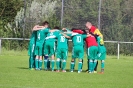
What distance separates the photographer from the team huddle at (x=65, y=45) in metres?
22.0

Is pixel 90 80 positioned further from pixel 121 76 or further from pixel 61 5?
pixel 61 5

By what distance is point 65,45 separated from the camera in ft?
72.6

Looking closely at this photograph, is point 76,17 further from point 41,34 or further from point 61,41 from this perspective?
point 61,41

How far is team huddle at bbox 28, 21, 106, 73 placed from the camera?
22.0m

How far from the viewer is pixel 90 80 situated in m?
18.9

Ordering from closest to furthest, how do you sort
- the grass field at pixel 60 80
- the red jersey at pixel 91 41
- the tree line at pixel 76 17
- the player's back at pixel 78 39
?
1. the grass field at pixel 60 80
2. the player's back at pixel 78 39
3. the red jersey at pixel 91 41
4. the tree line at pixel 76 17

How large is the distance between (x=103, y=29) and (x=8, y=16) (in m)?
7.99

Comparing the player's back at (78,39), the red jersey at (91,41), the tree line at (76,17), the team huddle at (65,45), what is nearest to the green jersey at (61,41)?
the team huddle at (65,45)

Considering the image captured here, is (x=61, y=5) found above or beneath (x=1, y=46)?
above

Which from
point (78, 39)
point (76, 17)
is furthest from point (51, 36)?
point (76, 17)

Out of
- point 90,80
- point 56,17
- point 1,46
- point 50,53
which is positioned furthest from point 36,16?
point 90,80

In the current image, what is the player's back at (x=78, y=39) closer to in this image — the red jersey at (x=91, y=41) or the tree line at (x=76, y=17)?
the red jersey at (x=91, y=41)

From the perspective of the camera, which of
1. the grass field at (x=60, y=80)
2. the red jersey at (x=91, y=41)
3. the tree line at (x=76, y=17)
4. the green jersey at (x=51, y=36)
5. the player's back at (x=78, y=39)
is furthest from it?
the tree line at (x=76, y=17)

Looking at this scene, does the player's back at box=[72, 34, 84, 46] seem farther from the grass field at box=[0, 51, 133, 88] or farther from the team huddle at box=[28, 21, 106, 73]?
the grass field at box=[0, 51, 133, 88]
